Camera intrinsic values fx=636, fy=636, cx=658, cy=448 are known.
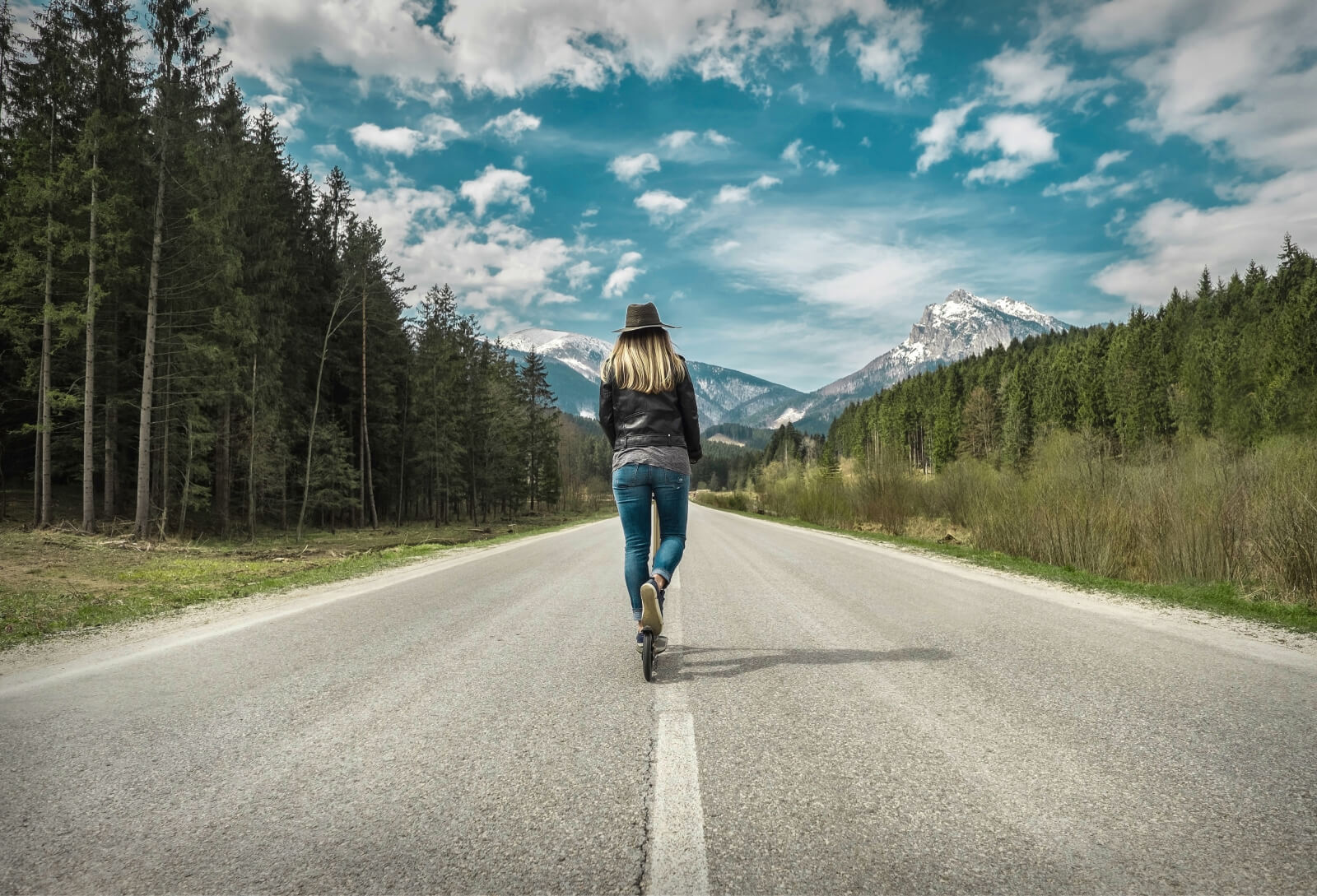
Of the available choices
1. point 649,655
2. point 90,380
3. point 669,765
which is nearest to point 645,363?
point 649,655

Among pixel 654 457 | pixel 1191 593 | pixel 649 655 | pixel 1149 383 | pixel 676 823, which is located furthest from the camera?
pixel 1149 383

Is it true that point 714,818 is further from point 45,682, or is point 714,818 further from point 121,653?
point 121,653

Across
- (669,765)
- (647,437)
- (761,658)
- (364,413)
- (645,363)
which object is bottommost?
(761,658)

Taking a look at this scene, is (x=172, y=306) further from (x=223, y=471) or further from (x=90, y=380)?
(x=223, y=471)

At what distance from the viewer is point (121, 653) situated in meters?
5.11

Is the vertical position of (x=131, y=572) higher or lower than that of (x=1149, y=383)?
lower

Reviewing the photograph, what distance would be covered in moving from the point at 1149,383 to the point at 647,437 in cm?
6124

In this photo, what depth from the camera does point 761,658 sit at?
476 centimetres

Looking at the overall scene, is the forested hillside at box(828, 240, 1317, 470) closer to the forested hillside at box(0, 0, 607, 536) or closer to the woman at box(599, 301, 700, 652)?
the woman at box(599, 301, 700, 652)

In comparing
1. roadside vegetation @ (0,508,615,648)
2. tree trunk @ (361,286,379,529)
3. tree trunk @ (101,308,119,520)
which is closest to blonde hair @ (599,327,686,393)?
roadside vegetation @ (0,508,615,648)

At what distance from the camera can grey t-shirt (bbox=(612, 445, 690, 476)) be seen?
4.47 meters

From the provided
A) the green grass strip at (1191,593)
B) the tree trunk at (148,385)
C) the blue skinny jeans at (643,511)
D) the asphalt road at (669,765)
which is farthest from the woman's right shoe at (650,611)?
the tree trunk at (148,385)

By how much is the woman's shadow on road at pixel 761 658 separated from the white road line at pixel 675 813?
2.75 feet

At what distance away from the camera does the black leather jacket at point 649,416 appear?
4547 millimetres
